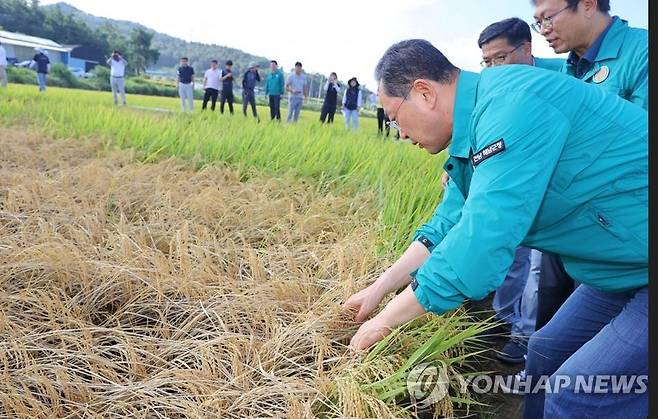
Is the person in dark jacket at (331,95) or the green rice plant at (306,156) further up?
the person in dark jacket at (331,95)

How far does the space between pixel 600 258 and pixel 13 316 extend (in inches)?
57.8

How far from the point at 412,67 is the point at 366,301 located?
62cm

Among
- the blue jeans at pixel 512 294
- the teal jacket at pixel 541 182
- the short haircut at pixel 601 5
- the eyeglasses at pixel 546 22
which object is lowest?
the blue jeans at pixel 512 294

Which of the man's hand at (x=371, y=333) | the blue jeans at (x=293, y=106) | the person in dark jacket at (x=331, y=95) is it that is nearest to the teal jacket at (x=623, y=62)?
the man's hand at (x=371, y=333)

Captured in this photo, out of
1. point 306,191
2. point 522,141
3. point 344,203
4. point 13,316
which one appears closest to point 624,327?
point 522,141

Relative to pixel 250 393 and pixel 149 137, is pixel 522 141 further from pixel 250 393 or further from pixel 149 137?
pixel 149 137

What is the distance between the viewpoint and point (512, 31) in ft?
6.16

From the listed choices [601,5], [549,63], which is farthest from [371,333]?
[549,63]

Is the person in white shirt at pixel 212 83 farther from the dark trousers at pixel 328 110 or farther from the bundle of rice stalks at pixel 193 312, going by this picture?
the bundle of rice stalks at pixel 193 312

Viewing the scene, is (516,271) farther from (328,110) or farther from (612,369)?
(328,110)

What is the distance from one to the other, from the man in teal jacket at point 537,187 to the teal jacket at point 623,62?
66cm

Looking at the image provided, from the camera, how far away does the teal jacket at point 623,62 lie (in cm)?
147

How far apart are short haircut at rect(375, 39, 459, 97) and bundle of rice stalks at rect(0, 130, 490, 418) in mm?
651

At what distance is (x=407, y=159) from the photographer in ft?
11.5
